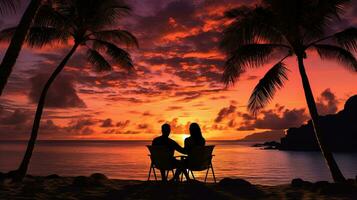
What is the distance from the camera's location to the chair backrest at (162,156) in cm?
950

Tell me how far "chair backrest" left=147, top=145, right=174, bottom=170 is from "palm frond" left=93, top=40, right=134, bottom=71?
17.4ft

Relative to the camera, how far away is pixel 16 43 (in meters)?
8.56

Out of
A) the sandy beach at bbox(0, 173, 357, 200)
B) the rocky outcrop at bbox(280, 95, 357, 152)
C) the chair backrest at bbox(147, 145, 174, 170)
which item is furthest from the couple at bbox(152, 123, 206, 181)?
the rocky outcrop at bbox(280, 95, 357, 152)

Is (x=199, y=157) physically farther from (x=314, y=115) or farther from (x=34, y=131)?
(x=34, y=131)

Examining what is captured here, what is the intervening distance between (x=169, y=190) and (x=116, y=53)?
21.5 feet

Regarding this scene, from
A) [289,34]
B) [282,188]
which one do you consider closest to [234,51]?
[289,34]

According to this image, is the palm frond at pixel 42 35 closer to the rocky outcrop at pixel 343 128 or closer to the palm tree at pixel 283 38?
the palm tree at pixel 283 38

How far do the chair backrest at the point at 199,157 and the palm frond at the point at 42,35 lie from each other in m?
6.18

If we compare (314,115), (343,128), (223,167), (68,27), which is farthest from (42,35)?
(343,128)

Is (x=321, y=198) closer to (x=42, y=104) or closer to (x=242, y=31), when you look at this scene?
(x=242, y=31)

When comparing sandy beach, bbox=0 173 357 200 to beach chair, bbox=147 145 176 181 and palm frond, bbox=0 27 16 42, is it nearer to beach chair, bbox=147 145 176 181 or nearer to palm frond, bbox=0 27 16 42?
beach chair, bbox=147 145 176 181

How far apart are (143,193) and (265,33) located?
665cm

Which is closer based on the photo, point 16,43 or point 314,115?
point 16,43

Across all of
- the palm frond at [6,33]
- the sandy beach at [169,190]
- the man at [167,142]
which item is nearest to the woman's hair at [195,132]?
the man at [167,142]
